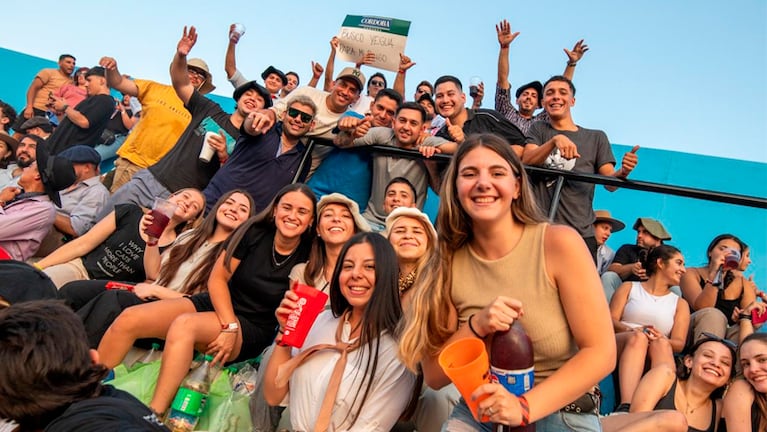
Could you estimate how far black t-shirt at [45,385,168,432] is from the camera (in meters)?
1.58

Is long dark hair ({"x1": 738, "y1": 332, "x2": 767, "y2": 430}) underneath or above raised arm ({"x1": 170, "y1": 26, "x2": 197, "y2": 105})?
underneath

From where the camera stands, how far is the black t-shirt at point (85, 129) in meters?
7.66

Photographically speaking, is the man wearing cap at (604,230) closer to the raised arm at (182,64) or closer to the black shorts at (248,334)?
the black shorts at (248,334)

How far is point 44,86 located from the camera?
386 inches

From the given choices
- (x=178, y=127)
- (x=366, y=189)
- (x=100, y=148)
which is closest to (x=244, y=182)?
(x=366, y=189)

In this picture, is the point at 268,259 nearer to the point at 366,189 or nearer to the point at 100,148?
the point at 366,189

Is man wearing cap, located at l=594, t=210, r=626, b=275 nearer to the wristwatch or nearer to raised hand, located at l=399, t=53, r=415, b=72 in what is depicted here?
raised hand, located at l=399, t=53, r=415, b=72

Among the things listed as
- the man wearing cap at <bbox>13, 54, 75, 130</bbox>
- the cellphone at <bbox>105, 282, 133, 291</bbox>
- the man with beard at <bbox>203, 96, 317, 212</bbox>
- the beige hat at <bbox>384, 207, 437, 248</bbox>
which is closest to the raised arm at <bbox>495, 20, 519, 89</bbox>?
the man with beard at <bbox>203, 96, 317, 212</bbox>

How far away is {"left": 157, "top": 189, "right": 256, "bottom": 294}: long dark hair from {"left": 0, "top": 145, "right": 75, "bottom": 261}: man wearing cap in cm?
126

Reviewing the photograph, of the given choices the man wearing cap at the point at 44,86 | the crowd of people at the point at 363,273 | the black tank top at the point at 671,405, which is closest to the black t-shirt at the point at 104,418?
the crowd of people at the point at 363,273

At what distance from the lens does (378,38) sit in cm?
629

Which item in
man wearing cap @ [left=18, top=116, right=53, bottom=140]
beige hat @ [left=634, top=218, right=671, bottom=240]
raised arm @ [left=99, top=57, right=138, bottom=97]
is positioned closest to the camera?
beige hat @ [left=634, top=218, right=671, bottom=240]

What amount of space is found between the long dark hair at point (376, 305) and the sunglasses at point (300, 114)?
2.12 metres

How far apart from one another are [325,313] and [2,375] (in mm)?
1781
